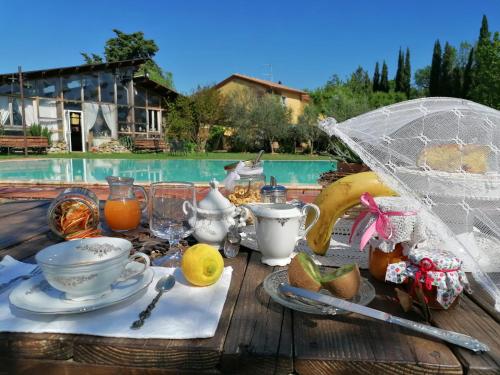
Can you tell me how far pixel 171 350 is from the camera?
0.60 meters

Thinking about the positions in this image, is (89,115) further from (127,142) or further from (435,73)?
(435,73)

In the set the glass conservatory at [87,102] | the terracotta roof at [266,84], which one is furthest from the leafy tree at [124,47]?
the glass conservatory at [87,102]

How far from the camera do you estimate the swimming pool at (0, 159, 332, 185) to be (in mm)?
9315

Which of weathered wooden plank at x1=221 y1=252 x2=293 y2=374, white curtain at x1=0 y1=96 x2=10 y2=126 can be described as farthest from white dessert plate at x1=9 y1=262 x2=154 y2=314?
white curtain at x1=0 y1=96 x2=10 y2=126

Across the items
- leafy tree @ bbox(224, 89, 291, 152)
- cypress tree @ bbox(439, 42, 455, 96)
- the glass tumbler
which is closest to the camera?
the glass tumbler

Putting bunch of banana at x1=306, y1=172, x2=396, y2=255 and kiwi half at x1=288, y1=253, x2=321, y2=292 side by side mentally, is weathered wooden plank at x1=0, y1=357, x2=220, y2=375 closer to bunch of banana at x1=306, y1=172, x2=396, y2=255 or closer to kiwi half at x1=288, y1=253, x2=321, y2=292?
kiwi half at x1=288, y1=253, x2=321, y2=292

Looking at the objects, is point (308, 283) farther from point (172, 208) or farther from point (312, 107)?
point (312, 107)

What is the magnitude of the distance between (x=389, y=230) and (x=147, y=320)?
1.94ft

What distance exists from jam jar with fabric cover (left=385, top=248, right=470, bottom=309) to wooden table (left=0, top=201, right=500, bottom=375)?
0.03 metres

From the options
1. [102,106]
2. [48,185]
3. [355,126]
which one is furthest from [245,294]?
[102,106]

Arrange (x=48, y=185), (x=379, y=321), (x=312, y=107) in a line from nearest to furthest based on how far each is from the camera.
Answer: (x=379, y=321) < (x=48, y=185) < (x=312, y=107)

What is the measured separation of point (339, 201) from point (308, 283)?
0.42m

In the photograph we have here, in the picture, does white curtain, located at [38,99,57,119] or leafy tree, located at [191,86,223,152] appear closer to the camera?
white curtain, located at [38,99,57,119]

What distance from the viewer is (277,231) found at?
0.98m
